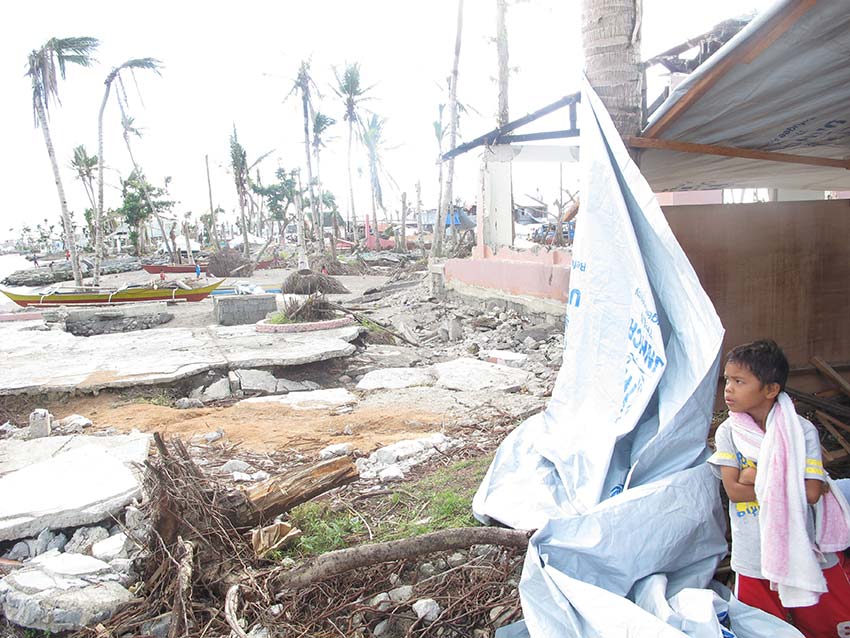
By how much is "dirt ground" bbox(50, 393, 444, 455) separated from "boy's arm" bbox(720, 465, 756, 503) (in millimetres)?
2963

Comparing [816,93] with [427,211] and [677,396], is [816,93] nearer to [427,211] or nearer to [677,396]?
[677,396]

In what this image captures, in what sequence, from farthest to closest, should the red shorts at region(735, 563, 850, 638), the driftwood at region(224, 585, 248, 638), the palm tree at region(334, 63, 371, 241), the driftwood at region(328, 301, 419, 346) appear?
1. the palm tree at region(334, 63, 371, 241)
2. the driftwood at region(328, 301, 419, 346)
3. the driftwood at region(224, 585, 248, 638)
4. the red shorts at region(735, 563, 850, 638)

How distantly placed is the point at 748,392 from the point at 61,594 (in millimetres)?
2901

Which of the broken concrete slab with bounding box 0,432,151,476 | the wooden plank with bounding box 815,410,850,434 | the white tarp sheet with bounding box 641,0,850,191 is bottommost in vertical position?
the broken concrete slab with bounding box 0,432,151,476

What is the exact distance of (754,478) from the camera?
1914 millimetres

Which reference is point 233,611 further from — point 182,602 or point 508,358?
point 508,358

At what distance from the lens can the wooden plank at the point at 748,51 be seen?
245 cm

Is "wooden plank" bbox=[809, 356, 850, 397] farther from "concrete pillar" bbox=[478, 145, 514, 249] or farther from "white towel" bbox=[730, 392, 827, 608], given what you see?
"concrete pillar" bbox=[478, 145, 514, 249]

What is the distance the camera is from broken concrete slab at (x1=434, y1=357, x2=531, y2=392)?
20.7 ft

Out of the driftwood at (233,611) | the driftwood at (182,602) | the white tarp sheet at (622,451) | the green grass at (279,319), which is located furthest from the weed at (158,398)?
the white tarp sheet at (622,451)

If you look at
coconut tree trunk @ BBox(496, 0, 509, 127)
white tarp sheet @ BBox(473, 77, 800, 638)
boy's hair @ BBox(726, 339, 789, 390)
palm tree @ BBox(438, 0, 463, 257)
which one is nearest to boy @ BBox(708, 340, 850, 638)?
boy's hair @ BBox(726, 339, 789, 390)

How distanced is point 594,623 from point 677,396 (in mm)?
928

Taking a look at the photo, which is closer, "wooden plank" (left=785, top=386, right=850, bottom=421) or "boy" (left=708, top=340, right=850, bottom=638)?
"boy" (left=708, top=340, right=850, bottom=638)

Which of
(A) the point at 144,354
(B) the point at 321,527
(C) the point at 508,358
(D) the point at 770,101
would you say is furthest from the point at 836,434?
(A) the point at 144,354
